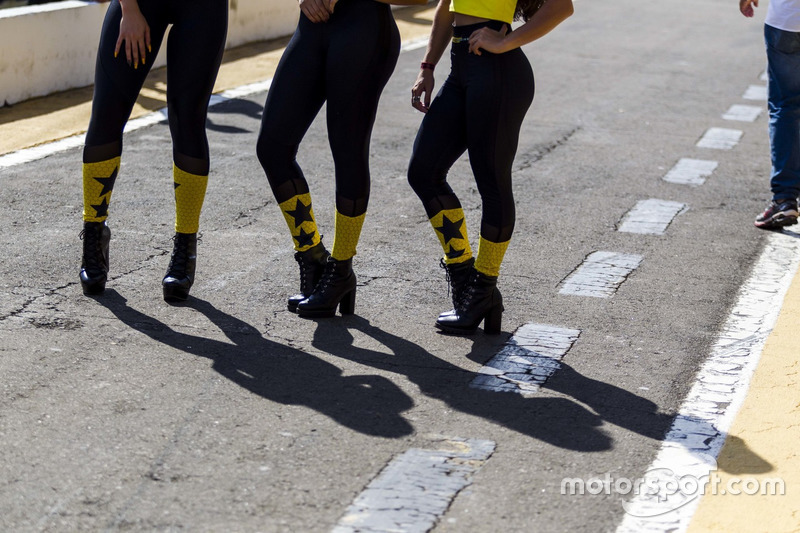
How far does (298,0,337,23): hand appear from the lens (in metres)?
4.36

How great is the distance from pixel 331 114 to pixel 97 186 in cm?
112

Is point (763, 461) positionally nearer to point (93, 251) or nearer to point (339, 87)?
point (339, 87)

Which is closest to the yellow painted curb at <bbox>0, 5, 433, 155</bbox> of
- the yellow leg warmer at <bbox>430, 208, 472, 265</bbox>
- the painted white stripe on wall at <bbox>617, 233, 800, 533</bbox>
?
the yellow leg warmer at <bbox>430, 208, 472, 265</bbox>

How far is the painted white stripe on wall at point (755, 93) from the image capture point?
38.7 feet

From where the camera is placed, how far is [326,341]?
4.53 m

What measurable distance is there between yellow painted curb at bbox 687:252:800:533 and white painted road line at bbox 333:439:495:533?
658mm

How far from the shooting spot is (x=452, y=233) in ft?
15.3

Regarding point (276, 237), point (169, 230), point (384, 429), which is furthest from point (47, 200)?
point (384, 429)

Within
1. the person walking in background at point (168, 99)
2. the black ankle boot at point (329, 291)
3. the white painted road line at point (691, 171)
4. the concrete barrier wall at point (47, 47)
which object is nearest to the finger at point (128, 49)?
the person walking in background at point (168, 99)

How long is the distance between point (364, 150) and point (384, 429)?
139 centimetres

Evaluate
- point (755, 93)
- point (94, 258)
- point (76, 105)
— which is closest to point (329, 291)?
point (94, 258)

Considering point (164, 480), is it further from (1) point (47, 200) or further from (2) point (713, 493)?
(1) point (47, 200)

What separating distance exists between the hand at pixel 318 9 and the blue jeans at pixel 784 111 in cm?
335

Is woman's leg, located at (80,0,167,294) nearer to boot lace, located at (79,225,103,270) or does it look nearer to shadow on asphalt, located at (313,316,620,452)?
boot lace, located at (79,225,103,270)
